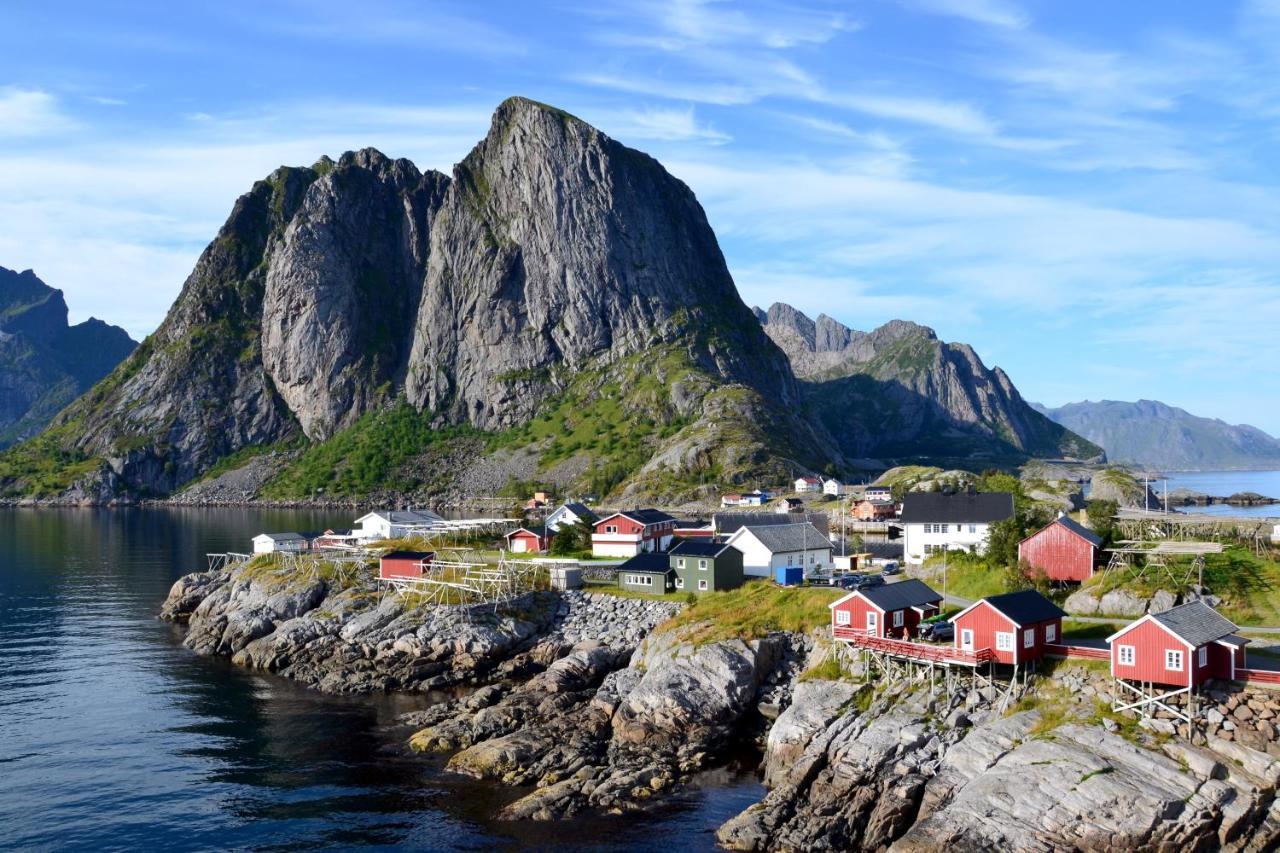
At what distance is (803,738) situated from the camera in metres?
45.5

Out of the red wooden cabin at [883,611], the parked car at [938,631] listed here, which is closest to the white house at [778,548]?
the red wooden cabin at [883,611]

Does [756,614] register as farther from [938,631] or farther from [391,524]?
[391,524]

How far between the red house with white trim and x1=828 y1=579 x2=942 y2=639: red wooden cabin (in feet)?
124

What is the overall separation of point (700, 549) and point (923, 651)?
28546 mm

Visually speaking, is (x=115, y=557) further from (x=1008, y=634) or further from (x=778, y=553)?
(x=1008, y=634)

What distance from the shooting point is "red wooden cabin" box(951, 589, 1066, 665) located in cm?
4500

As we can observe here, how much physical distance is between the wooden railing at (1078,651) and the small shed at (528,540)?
192 feet

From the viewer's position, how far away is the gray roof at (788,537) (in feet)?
254

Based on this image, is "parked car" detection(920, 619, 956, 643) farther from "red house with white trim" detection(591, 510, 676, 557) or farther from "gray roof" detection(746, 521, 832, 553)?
"red house with white trim" detection(591, 510, 676, 557)

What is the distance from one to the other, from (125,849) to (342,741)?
45.7 feet

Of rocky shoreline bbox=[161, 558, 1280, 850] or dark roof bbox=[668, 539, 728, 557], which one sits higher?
dark roof bbox=[668, 539, 728, 557]

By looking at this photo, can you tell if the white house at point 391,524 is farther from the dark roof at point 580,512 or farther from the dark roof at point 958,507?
the dark roof at point 958,507

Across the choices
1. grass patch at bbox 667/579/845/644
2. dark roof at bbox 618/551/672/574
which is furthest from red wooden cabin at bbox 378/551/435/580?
grass patch at bbox 667/579/845/644

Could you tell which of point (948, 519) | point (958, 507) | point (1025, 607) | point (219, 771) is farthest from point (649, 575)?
point (219, 771)
